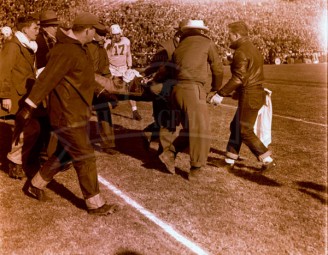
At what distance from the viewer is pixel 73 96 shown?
4.75 meters

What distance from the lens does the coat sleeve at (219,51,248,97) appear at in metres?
6.17

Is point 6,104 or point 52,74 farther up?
point 52,74

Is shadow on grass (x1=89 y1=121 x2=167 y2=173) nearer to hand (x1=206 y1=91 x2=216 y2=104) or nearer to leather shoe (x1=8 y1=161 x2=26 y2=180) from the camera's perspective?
hand (x1=206 y1=91 x2=216 y2=104)

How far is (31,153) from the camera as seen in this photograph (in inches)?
255

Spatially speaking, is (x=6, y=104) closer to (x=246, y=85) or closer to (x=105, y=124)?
(x=105, y=124)

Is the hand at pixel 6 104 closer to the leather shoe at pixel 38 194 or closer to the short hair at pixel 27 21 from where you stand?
the short hair at pixel 27 21

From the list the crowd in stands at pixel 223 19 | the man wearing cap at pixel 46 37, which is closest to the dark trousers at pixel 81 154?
the man wearing cap at pixel 46 37

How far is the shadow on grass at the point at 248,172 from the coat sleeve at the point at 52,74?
3291 mm

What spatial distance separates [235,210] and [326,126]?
6.02m

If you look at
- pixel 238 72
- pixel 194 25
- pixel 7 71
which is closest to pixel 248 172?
pixel 238 72

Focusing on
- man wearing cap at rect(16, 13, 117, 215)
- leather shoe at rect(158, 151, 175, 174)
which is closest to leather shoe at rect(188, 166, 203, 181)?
leather shoe at rect(158, 151, 175, 174)

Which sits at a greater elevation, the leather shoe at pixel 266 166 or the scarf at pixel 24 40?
the scarf at pixel 24 40

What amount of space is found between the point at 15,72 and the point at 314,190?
4664 mm

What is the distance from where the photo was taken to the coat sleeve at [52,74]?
455 centimetres
